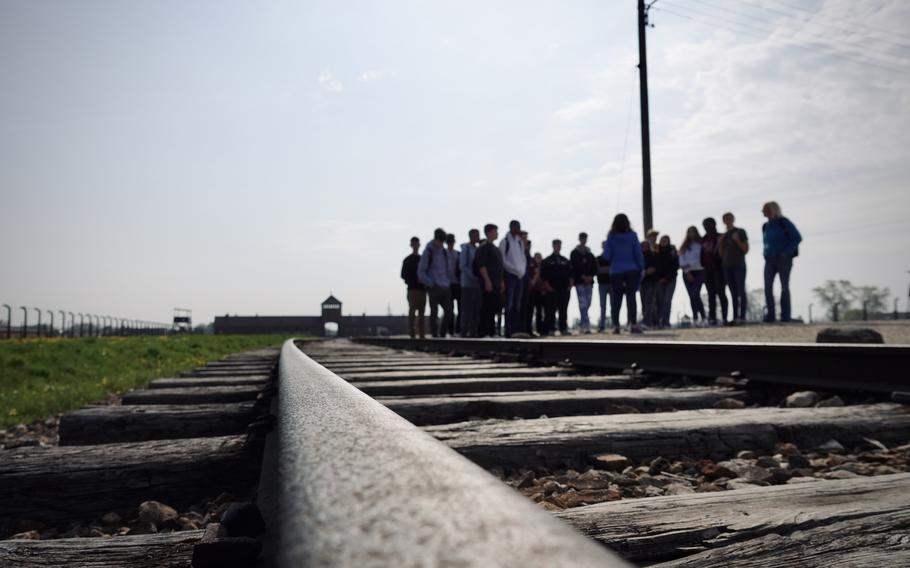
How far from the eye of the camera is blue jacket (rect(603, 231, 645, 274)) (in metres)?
9.99

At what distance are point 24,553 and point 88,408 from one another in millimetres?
1772

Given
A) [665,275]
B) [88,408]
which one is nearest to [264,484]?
[88,408]

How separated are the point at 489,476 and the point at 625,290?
10.4 metres

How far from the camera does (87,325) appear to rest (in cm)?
3794

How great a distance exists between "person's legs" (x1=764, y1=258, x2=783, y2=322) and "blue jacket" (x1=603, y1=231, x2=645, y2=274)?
2.02m

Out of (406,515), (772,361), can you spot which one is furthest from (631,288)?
(406,515)

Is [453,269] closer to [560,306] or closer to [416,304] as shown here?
[416,304]

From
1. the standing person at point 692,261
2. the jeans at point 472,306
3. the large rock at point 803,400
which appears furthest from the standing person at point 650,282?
the large rock at point 803,400

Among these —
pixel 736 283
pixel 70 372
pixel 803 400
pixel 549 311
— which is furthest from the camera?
pixel 549 311

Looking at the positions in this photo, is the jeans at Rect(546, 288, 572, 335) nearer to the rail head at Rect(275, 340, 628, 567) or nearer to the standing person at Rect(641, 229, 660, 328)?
the standing person at Rect(641, 229, 660, 328)

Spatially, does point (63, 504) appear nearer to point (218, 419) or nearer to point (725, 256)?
point (218, 419)

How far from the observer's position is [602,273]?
42.7ft

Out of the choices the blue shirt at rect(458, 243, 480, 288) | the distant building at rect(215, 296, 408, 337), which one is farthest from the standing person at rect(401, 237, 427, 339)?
the distant building at rect(215, 296, 408, 337)

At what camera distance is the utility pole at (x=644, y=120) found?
669 inches
